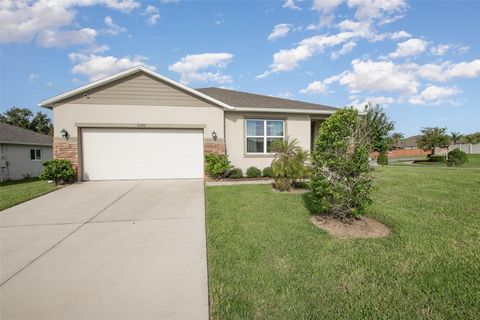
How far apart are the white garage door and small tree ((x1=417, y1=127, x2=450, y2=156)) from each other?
34.0 metres

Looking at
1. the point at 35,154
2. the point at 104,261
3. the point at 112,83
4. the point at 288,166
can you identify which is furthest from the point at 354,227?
the point at 35,154

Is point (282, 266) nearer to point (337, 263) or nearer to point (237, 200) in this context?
point (337, 263)

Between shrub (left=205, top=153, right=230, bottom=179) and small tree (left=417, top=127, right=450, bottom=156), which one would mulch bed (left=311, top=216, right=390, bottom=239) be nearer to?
shrub (left=205, top=153, right=230, bottom=179)

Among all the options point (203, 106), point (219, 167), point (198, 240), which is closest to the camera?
point (198, 240)

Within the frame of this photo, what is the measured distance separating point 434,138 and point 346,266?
3758cm

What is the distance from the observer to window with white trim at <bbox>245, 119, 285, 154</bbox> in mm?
12359

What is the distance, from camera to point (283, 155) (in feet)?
27.8

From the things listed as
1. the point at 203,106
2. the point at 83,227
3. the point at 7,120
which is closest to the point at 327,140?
the point at 83,227

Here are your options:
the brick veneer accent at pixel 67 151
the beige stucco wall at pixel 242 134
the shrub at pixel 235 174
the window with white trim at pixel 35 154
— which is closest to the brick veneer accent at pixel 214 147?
the beige stucco wall at pixel 242 134

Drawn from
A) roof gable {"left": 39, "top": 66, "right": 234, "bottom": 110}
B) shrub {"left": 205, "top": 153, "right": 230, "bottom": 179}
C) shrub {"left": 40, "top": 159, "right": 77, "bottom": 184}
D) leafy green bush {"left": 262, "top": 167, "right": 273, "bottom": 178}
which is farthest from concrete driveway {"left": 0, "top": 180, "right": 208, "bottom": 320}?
leafy green bush {"left": 262, "top": 167, "right": 273, "bottom": 178}

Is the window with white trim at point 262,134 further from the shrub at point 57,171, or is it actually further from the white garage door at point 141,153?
the shrub at point 57,171

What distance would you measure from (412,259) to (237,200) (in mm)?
4434

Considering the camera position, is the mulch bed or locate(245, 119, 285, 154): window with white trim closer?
the mulch bed

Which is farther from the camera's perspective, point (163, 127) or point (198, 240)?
point (163, 127)
